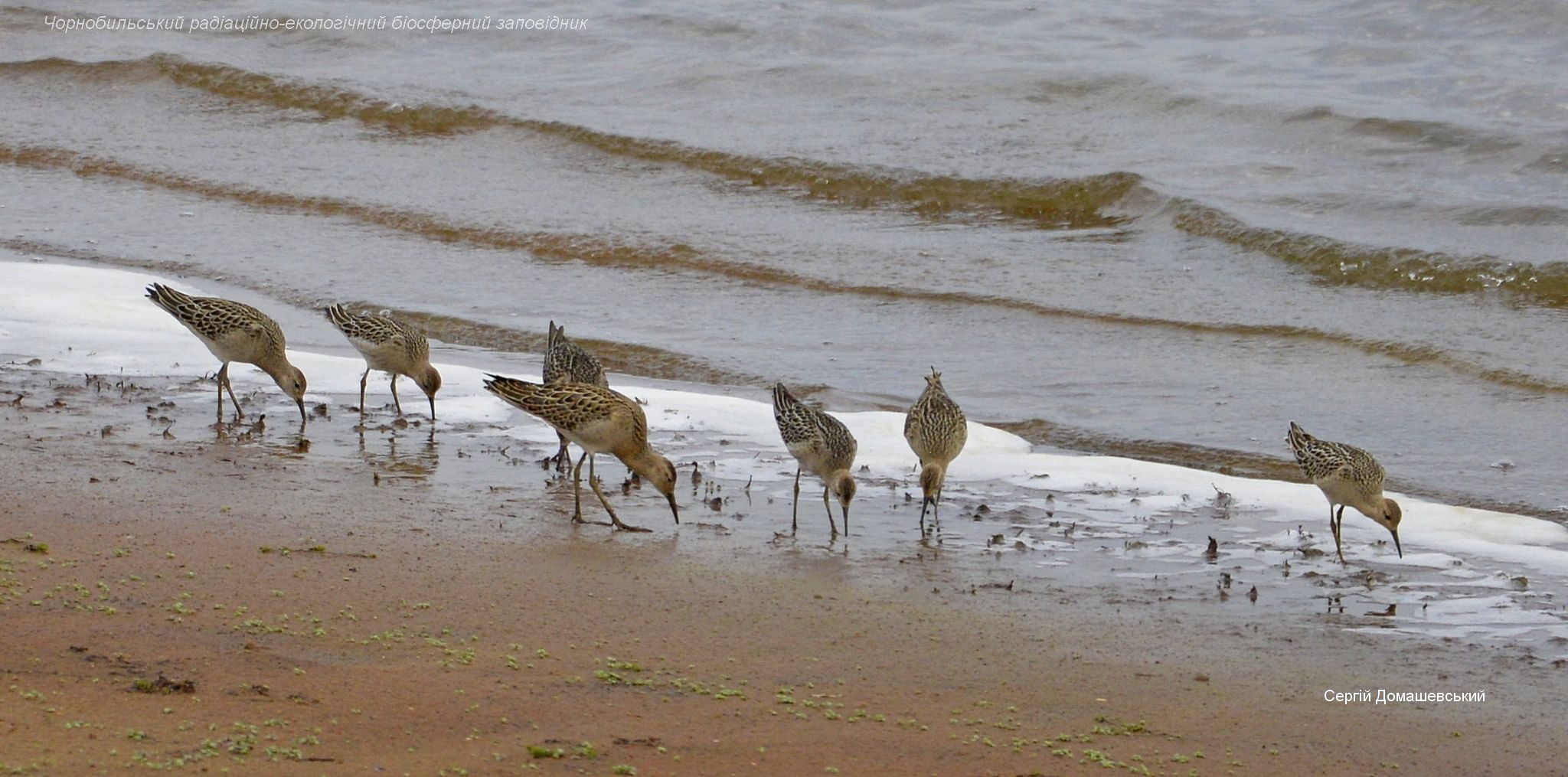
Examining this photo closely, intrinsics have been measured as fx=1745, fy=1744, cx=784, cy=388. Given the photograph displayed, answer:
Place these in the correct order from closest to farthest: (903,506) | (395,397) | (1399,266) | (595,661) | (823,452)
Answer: (595,661) → (823,452) → (903,506) → (395,397) → (1399,266)

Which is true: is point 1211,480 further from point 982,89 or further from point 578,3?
point 578,3

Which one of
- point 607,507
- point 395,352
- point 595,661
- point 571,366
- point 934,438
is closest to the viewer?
point 595,661

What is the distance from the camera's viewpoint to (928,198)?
631 inches

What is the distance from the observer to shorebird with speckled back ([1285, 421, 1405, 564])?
767cm

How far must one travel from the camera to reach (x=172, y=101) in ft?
66.7

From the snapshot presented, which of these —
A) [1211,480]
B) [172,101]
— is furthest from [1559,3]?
[172,101]

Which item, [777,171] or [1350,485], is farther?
[777,171]

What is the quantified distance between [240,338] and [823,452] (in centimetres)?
334

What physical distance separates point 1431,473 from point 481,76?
1455 cm

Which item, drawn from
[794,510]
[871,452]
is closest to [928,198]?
[871,452]

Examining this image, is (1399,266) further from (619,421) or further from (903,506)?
(619,421)

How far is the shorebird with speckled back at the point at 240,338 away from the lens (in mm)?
9266

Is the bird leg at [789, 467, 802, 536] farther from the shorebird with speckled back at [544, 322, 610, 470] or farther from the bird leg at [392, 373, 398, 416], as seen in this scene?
the bird leg at [392, 373, 398, 416]

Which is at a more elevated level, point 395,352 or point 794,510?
point 395,352
